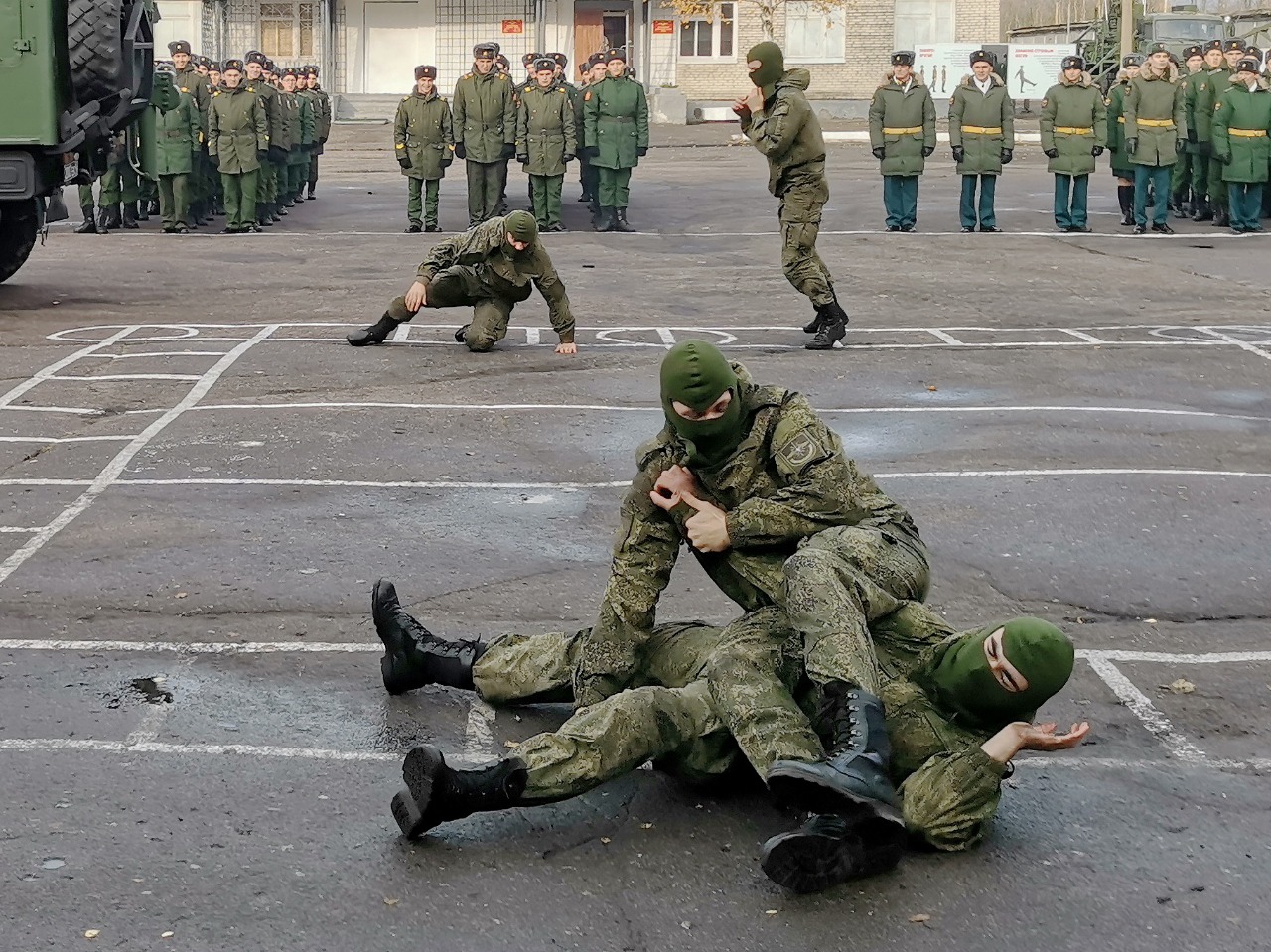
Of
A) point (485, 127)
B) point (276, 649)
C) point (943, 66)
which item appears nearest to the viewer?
point (276, 649)

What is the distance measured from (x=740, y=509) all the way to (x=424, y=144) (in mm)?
18226

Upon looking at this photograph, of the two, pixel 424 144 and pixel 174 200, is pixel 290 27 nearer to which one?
pixel 174 200

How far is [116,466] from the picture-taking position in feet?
31.1

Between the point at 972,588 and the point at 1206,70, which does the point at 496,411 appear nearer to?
the point at 972,588

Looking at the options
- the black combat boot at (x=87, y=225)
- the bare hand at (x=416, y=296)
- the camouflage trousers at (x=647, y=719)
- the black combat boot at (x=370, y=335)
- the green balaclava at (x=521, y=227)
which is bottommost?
the camouflage trousers at (x=647, y=719)

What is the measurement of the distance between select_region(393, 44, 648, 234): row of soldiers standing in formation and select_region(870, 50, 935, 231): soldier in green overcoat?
3.09 metres

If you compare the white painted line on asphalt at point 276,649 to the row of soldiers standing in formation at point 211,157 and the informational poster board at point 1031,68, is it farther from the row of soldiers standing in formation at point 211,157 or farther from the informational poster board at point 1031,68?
the informational poster board at point 1031,68

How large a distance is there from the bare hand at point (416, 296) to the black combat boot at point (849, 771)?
8.23 metres

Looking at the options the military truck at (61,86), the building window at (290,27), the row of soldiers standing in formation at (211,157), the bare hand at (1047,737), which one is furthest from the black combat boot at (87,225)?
the building window at (290,27)

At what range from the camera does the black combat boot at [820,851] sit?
4.37 metres

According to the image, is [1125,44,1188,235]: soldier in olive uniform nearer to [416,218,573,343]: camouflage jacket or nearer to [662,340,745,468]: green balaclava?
[416,218,573,343]: camouflage jacket

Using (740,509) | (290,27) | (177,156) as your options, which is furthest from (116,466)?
(290,27)

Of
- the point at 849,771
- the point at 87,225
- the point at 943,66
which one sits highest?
the point at 943,66

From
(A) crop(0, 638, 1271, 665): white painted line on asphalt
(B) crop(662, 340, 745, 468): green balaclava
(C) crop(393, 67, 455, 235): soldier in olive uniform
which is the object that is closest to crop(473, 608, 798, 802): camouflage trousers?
(B) crop(662, 340, 745, 468): green balaclava
